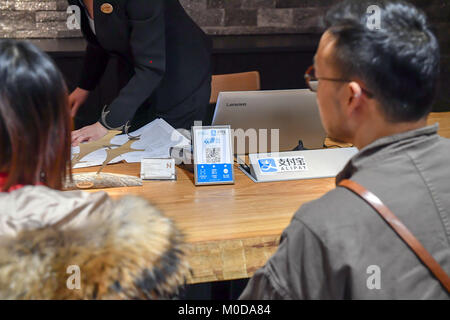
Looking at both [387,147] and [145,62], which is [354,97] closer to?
[387,147]

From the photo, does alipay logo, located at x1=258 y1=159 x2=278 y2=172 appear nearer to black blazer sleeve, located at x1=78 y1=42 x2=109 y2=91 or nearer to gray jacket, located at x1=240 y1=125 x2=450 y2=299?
gray jacket, located at x1=240 y1=125 x2=450 y2=299

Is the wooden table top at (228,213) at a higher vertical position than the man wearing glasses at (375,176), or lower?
lower

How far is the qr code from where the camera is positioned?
170 centimetres

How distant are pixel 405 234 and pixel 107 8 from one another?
4.63 ft

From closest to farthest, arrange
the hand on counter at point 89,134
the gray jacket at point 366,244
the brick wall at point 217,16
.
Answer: the gray jacket at point 366,244
the hand on counter at point 89,134
the brick wall at point 217,16

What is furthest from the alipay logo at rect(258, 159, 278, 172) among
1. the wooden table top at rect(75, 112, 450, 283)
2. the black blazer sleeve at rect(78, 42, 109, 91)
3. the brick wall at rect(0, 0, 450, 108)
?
the brick wall at rect(0, 0, 450, 108)

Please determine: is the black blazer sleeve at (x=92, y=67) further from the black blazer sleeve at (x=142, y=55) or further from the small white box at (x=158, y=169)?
the small white box at (x=158, y=169)

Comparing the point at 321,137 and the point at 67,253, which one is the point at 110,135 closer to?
the point at 321,137

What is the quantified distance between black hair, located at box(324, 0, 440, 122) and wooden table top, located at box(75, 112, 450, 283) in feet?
1.56

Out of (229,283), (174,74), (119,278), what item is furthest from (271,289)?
(174,74)

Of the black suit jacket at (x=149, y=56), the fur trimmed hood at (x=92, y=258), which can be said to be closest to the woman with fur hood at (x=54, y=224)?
the fur trimmed hood at (x=92, y=258)

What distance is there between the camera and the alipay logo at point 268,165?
68.8 inches

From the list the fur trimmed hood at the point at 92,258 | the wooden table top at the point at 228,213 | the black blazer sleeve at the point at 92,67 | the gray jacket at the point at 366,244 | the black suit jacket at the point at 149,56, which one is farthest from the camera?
the black blazer sleeve at the point at 92,67

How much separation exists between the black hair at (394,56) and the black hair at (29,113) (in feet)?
1.82
